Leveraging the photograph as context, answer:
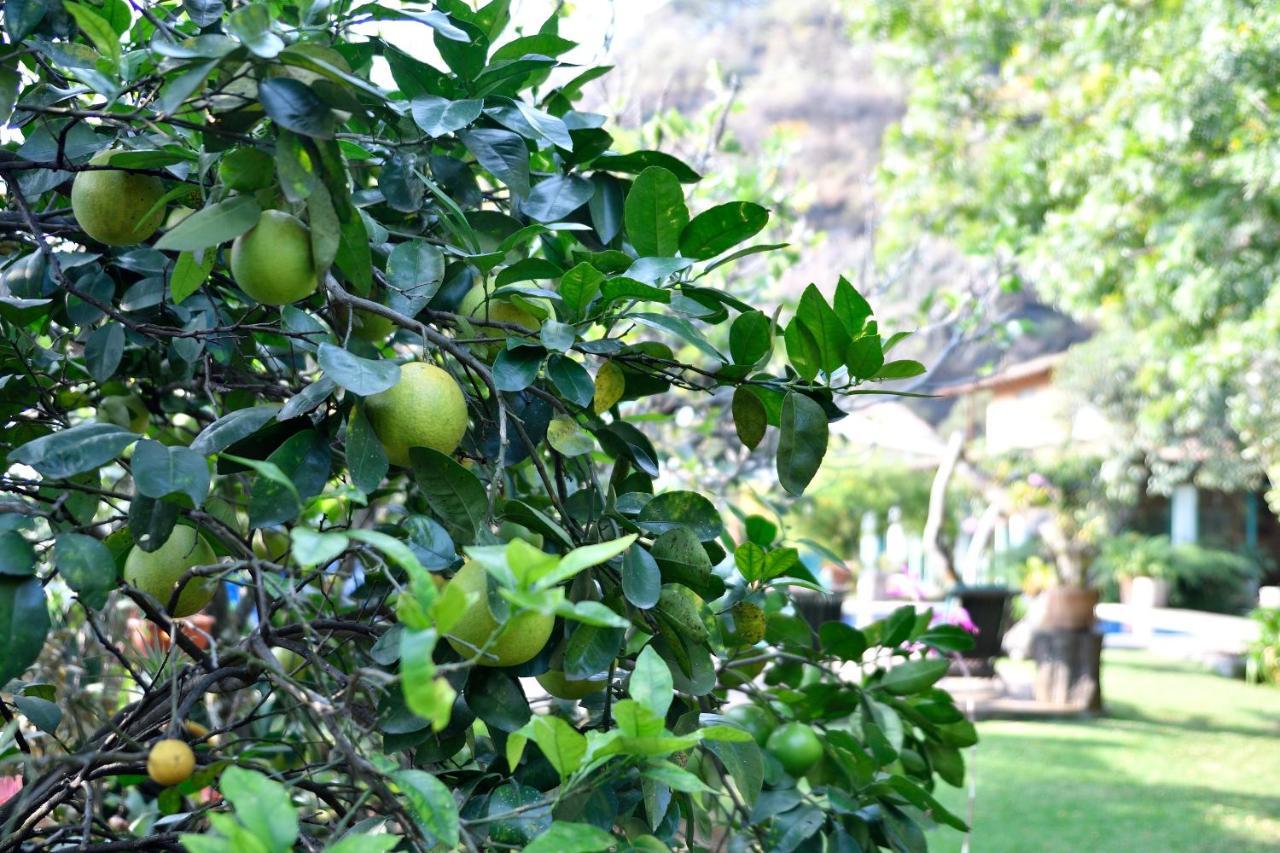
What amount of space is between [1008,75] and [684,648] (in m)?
9.05

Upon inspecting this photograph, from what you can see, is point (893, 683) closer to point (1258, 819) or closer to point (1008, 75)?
point (1258, 819)

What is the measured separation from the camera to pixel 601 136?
1.02 m

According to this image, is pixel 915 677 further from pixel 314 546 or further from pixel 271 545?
pixel 314 546

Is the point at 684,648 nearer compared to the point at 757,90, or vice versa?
the point at 684,648

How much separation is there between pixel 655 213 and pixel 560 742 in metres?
0.41

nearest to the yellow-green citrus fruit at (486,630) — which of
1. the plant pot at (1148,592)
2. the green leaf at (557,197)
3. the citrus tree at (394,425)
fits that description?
the citrus tree at (394,425)

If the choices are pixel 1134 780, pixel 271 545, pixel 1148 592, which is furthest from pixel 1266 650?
pixel 271 545

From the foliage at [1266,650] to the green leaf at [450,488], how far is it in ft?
31.2

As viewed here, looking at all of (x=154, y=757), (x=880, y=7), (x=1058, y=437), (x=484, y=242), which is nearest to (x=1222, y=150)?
(x=880, y=7)

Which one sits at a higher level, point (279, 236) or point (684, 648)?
point (279, 236)

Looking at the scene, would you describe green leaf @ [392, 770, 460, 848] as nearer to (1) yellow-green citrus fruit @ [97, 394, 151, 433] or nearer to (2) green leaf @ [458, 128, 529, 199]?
(2) green leaf @ [458, 128, 529, 199]

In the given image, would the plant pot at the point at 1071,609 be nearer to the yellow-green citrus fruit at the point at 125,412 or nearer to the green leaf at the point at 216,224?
the yellow-green citrus fruit at the point at 125,412

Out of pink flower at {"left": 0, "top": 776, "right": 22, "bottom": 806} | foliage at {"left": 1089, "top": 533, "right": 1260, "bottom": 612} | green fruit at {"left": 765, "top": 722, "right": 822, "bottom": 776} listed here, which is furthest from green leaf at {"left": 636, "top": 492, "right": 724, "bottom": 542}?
foliage at {"left": 1089, "top": 533, "right": 1260, "bottom": 612}

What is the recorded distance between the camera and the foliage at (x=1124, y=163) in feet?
20.2
